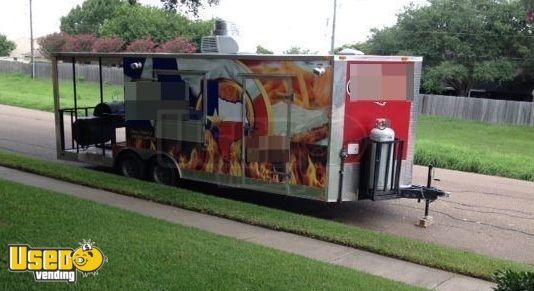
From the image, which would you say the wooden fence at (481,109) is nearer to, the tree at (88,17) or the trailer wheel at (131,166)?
the trailer wheel at (131,166)

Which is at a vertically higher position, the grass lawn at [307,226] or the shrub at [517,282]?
the shrub at [517,282]

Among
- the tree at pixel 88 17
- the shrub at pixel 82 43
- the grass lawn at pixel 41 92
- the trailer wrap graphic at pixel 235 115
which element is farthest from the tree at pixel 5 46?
the trailer wrap graphic at pixel 235 115

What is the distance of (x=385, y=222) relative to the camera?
969cm

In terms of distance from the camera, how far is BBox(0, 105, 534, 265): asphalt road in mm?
8727

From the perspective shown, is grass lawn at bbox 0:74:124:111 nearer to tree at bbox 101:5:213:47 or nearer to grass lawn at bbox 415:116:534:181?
tree at bbox 101:5:213:47

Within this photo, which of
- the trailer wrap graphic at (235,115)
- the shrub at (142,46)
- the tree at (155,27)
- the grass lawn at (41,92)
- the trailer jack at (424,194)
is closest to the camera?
the trailer wrap graphic at (235,115)

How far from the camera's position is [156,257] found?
5.97 m

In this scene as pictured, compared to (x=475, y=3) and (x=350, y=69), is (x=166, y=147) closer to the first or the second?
(x=350, y=69)

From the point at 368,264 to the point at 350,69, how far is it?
321cm

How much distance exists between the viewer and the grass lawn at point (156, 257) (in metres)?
5.29

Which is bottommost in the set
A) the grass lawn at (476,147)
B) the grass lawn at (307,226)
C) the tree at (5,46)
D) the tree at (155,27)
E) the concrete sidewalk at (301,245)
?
the grass lawn at (476,147)

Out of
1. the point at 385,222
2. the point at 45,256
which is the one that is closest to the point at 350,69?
the point at 385,222

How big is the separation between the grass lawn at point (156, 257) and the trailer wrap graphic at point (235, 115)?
2.42 metres

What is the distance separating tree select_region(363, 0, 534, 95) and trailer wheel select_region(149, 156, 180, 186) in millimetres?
31418
